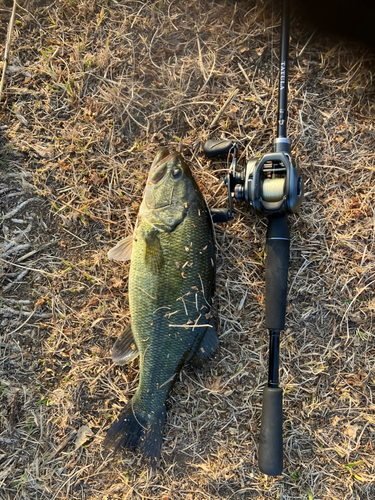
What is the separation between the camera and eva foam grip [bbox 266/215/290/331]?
2.34 m

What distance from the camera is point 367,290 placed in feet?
8.84

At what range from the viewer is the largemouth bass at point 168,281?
231cm

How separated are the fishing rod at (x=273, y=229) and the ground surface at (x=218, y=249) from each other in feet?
0.98

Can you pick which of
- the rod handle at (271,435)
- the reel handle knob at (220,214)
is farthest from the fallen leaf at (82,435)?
the reel handle knob at (220,214)

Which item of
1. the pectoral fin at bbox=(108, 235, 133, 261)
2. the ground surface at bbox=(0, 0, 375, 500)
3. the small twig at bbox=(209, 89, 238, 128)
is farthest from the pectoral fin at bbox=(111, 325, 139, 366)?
the small twig at bbox=(209, 89, 238, 128)

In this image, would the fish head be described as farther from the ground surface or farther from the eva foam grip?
the eva foam grip

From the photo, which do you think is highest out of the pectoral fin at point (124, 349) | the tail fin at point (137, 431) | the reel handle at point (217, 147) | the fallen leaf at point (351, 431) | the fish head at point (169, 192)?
the reel handle at point (217, 147)

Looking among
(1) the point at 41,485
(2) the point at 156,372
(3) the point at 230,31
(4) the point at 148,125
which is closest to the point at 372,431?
(2) the point at 156,372

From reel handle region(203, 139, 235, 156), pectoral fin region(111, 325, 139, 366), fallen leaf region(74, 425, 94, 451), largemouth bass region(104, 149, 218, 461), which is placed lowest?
fallen leaf region(74, 425, 94, 451)

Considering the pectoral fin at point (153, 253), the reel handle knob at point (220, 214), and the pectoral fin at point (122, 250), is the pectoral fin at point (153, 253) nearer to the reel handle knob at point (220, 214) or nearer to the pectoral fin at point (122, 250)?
→ the pectoral fin at point (122, 250)

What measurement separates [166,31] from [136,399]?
2.92 m

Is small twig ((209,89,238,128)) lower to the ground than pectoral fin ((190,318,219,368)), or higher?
higher

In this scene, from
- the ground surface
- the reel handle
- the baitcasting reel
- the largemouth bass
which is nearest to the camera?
the baitcasting reel

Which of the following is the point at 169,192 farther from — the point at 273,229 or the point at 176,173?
the point at 273,229
